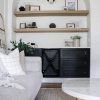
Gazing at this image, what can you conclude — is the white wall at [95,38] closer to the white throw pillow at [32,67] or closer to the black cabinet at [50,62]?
the black cabinet at [50,62]

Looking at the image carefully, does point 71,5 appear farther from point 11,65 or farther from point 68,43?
point 11,65

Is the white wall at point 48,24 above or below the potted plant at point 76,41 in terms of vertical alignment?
above

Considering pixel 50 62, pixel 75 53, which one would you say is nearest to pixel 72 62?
pixel 75 53

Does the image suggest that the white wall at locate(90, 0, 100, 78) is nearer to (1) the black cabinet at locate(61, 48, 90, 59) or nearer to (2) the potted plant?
(1) the black cabinet at locate(61, 48, 90, 59)

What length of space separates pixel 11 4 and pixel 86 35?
7.94 feet

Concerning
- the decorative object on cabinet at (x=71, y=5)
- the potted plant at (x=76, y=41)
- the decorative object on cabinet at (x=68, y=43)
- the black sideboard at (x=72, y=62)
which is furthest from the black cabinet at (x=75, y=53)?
the decorative object on cabinet at (x=71, y=5)

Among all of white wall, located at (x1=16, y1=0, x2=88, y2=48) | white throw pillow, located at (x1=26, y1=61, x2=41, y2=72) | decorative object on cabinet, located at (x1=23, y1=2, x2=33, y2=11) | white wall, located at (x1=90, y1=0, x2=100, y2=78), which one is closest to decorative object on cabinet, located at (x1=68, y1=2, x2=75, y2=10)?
white wall, located at (x1=16, y1=0, x2=88, y2=48)

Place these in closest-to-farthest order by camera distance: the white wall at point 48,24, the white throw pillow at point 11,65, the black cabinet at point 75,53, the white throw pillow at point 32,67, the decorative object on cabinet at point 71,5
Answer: the white throw pillow at point 11,65 < the white throw pillow at point 32,67 < the black cabinet at point 75,53 < the decorative object on cabinet at point 71,5 < the white wall at point 48,24

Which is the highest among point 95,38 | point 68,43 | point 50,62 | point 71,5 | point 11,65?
point 71,5

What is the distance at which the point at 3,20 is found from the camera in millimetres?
3100

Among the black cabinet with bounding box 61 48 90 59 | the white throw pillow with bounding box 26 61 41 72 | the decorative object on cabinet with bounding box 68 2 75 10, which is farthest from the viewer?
the decorative object on cabinet with bounding box 68 2 75 10

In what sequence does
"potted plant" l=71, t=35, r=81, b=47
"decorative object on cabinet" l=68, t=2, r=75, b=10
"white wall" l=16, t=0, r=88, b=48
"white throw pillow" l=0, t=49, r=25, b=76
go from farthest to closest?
"white wall" l=16, t=0, r=88, b=48 < "decorative object on cabinet" l=68, t=2, r=75, b=10 < "potted plant" l=71, t=35, r=81, b=47 < "white throw pillow" l=0, t=49, r=25, b=76

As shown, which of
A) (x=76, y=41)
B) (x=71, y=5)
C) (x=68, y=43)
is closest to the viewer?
(x=76, y=41)

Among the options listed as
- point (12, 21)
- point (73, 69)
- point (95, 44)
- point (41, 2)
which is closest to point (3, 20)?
point (12, 21)
